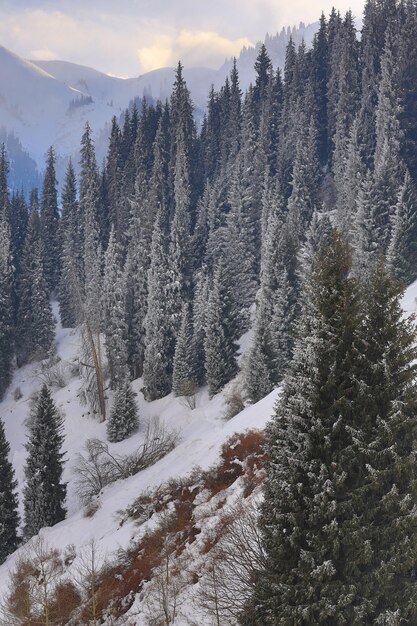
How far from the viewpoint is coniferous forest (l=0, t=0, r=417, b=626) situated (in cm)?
1329

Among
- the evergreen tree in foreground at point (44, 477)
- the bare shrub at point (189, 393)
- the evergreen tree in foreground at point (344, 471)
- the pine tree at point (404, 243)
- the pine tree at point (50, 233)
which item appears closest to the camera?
the evergreen tree in foreground at point (344, 471)

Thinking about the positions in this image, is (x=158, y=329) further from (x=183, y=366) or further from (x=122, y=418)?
(x=122, y=418)

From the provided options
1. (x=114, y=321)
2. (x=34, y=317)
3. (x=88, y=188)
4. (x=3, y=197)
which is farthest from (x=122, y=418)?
(x=3, y=197)

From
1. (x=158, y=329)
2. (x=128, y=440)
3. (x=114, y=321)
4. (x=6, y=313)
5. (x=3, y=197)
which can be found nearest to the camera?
(x=128, y=440)

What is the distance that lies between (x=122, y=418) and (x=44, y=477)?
1318 centimetres

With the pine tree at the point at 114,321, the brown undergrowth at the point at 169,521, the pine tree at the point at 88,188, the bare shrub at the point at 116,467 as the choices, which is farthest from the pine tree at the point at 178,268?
the brown undergrowth at the point at 169,521

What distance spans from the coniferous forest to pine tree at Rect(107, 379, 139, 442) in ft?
0.65

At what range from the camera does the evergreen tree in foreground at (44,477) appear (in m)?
35.9

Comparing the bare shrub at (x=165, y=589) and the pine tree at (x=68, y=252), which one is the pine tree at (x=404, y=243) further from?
the pine tree at (x=68, y=252)

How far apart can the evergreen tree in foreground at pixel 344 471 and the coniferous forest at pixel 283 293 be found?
0.05 meters

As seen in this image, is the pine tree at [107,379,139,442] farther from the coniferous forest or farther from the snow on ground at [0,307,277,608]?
the snow on ground at [0,307,277,608]

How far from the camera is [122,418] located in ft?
161

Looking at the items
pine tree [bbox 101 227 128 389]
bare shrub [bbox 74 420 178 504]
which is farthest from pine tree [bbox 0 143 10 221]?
bare shrub [bbox 74 420 178 504]

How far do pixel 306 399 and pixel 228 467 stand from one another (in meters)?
15.4
